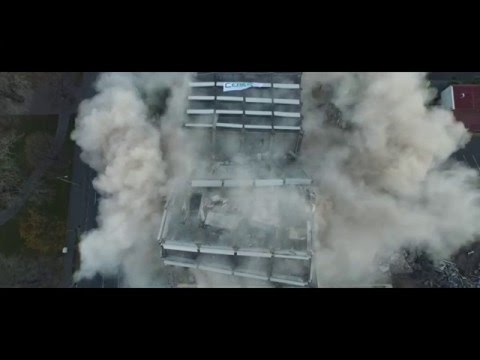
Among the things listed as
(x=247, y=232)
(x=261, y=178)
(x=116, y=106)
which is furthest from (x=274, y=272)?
(x=116, y=106)

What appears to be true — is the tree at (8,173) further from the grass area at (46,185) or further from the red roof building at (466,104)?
the red roof building at (466,104)

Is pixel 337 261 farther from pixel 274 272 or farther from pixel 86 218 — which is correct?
pixel 86 218

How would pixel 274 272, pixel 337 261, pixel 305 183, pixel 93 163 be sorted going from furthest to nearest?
pixel 93 163 < pixel 337 261 < pixel 305 183 < pixel 274 272

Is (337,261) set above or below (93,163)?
below

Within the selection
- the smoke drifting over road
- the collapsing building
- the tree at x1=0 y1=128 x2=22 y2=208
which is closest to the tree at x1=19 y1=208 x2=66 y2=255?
the tree at x1=0 y1=128 x2=22 y2=208

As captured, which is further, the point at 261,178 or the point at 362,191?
the point at 362,191

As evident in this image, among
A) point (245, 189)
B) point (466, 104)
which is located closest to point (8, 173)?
point (245, 189)

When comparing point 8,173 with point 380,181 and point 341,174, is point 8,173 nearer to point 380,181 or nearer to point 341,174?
point 341,174
